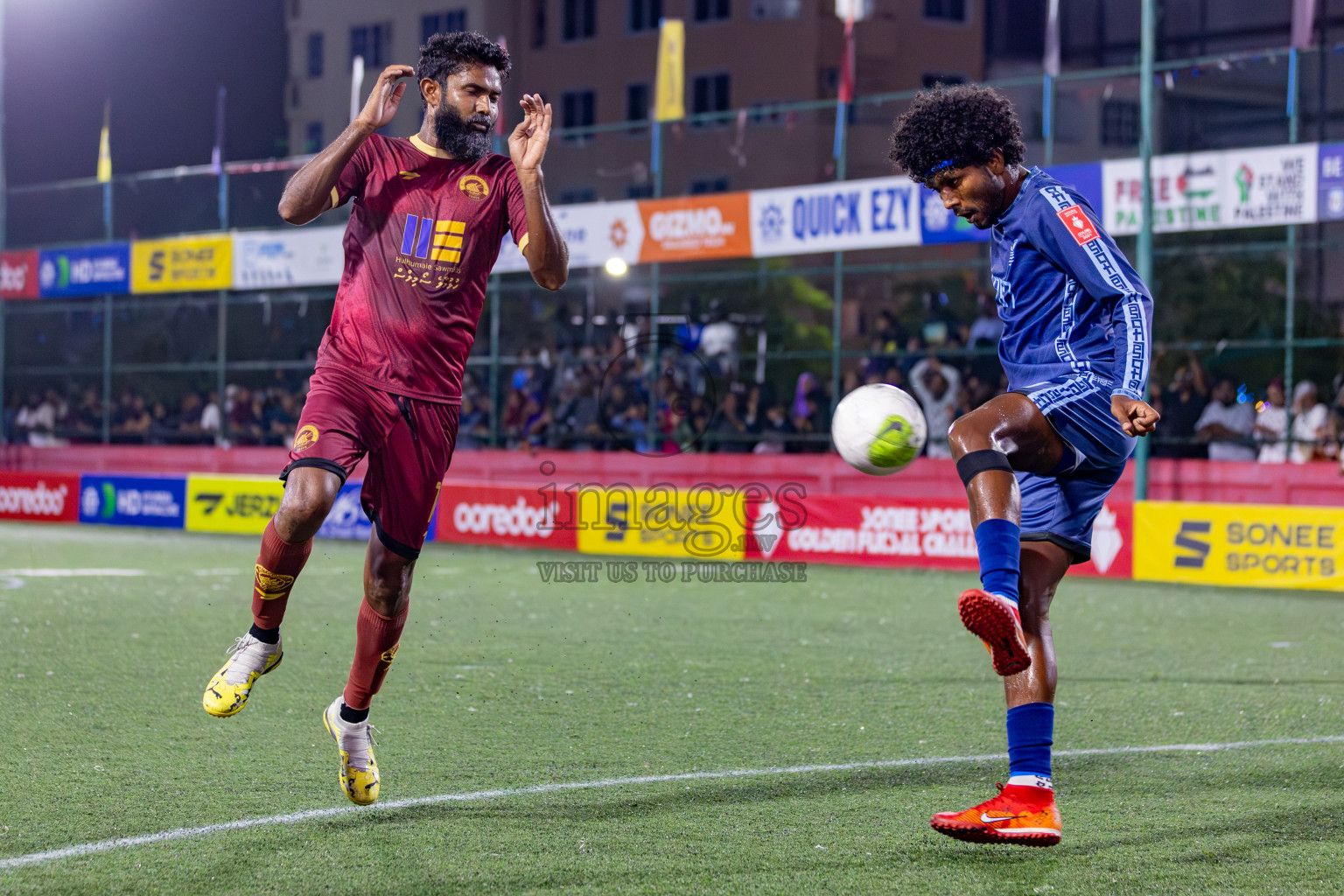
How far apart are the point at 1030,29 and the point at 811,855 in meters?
39.7

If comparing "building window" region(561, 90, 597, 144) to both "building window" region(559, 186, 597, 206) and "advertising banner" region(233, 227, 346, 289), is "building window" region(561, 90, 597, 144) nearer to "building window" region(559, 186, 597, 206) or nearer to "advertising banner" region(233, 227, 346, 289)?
"advertising banner" region(233, 227, 346, 289)

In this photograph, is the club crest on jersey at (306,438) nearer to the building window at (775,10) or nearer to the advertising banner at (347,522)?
the advertising banner at (347,522)

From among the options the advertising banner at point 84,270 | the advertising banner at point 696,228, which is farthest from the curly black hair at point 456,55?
the advertising banner at point 84,270

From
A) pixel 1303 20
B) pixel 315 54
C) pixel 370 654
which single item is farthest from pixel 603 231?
pixel 315 54

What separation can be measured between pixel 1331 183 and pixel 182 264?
19106 millimetres

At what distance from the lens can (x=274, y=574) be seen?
4.86m

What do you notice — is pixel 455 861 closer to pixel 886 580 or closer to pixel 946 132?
pixel 946 132

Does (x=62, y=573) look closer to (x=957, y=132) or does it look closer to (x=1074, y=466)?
(x=957, y=132)

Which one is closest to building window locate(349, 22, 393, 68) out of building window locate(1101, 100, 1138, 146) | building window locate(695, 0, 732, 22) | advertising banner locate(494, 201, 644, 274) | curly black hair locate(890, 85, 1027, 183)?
building window locate(695, 0, 732, 22)

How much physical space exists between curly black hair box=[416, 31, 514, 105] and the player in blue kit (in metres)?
1.42

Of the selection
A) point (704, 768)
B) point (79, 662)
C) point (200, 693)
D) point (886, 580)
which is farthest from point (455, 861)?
point (886, 580)

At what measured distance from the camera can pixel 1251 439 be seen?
1738cm

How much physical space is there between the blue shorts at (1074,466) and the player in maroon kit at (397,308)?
1.59 metres

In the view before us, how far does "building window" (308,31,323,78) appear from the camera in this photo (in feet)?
161
